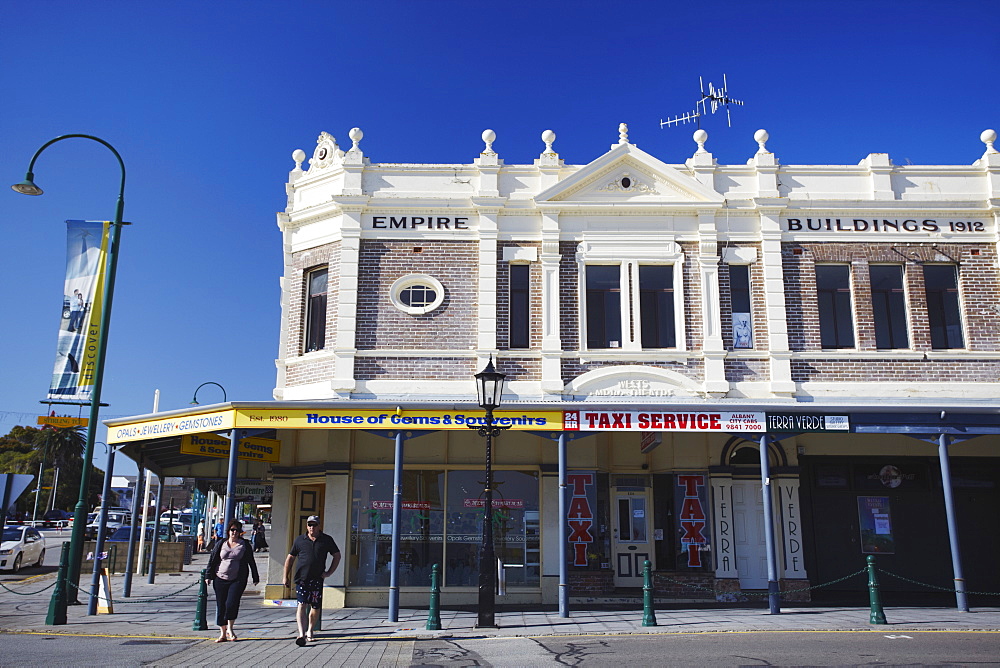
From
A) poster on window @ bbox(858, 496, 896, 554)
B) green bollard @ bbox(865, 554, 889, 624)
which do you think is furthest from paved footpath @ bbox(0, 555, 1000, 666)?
poster on window @ bbox(858, 496, 896, 554)

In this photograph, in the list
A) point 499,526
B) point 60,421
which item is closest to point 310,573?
point 499,526

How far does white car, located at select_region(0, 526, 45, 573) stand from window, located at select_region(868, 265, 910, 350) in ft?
74.5

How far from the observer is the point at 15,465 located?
216 feet

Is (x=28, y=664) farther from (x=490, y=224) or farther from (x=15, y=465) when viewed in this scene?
(x=15, y=465)

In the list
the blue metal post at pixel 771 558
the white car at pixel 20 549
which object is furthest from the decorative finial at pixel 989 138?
the white car at pixel 20 549

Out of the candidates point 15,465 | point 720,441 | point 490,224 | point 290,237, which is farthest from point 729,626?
point 15,465

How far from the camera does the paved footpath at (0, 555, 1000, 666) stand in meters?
10.3

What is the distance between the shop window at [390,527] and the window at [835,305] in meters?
8.21

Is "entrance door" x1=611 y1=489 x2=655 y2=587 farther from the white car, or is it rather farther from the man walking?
the white car

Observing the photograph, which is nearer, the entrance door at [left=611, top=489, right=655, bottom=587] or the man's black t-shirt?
the man's black t-shirt

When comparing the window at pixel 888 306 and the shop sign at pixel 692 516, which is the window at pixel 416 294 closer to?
the shop sign at pixel 692 516

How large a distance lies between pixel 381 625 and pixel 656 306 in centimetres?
820

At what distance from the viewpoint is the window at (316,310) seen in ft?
57.1

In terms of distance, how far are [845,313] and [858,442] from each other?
2728 millimetres
